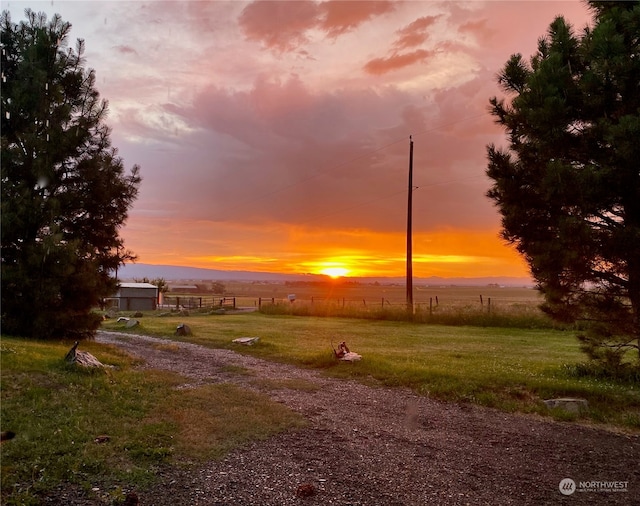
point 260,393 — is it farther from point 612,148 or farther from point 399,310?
point 399,310

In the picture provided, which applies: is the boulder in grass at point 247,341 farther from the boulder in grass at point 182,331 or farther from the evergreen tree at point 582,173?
the evergreen tree at point 582,173

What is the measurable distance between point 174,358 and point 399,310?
21107 mm

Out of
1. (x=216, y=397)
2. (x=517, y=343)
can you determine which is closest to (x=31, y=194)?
(x=216, y=397)

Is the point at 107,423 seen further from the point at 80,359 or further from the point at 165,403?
the point at 80,359

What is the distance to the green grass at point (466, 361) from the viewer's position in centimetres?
1041

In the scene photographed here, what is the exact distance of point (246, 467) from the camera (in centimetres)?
623

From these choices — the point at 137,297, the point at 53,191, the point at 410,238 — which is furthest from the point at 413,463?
the point at 137,297

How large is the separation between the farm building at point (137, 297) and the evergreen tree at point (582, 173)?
48677mm

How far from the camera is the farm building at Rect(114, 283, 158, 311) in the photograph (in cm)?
5159

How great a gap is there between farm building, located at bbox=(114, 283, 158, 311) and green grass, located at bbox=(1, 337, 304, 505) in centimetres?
4289

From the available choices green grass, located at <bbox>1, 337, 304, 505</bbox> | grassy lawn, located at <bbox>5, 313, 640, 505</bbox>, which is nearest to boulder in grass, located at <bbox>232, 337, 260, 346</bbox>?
grassy lawn, located at <bbox>5, 313, 640, 505</bbox>

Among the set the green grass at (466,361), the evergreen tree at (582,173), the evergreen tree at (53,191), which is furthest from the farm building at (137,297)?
the evergreen tree at (582,173)

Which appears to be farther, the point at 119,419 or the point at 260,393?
the point at 260,393

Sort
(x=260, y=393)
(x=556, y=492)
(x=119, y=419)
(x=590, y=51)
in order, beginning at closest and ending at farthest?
(x=556, y=492)
(x=119, y=419)
(x=590, y=51)
(x=260, y=393)
